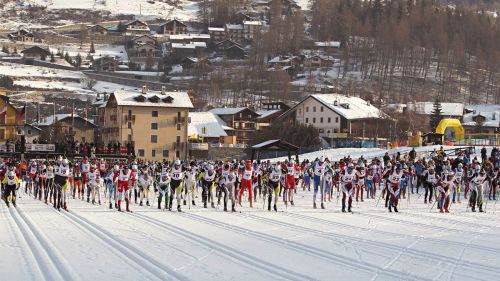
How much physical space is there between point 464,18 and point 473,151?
142863mm

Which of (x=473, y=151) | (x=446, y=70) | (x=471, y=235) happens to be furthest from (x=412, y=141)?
(x=446, y=70)

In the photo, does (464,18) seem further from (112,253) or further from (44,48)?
(112,253)

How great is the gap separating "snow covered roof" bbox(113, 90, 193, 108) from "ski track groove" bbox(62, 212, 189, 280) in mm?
72150

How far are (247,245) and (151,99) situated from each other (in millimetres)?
78365

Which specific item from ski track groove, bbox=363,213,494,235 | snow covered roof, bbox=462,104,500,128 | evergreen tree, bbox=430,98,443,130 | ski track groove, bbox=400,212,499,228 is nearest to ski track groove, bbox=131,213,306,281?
ski track groove, bbox=363,213,494,235

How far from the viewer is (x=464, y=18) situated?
626ft

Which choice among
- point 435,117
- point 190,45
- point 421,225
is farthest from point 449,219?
point 190,45

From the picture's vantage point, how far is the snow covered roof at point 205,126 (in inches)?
4222

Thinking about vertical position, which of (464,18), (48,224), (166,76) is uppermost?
(464,18)

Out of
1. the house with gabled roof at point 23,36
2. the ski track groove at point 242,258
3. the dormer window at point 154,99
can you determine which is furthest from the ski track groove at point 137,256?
the house with gabled roof at point 23,36

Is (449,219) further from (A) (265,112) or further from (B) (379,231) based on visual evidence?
(A) (265,112)

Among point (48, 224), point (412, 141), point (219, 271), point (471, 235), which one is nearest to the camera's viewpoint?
point (219, 271)

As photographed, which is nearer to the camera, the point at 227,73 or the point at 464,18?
the point at 227,73

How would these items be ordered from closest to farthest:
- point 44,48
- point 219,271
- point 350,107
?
point 219,271 → point 350,107 → point 44,48
